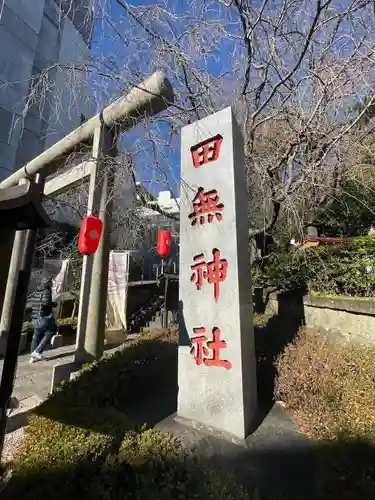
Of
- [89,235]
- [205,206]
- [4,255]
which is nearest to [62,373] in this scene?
[89,235]

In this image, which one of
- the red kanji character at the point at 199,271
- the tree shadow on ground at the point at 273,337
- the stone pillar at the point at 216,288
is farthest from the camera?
the tree shadow on ground at the point at 273,337

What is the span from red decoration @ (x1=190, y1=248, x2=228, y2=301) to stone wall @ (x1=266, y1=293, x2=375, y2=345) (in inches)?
107

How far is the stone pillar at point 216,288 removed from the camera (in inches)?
147

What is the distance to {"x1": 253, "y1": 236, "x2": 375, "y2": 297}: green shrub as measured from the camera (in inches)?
217

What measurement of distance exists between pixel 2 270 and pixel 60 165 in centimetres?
601

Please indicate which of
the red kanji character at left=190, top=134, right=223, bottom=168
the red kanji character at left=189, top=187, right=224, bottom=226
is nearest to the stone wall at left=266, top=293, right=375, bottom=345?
the red kanji character at left=189, top=187, right=224, bottom=226

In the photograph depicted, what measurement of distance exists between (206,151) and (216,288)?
2.21 m

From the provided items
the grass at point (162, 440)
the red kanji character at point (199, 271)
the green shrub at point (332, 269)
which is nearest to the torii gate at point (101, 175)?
the grass at point (162, 440)

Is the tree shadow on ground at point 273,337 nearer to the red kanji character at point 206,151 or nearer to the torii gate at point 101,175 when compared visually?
the torii gate at point 101,175

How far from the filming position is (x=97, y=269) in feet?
19.6

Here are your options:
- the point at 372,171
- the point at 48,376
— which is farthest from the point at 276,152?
the point at 48,376

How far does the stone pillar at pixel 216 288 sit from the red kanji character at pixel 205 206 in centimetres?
1

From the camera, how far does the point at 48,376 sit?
5926mm

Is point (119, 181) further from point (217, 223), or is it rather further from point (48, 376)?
point (48, 376)
